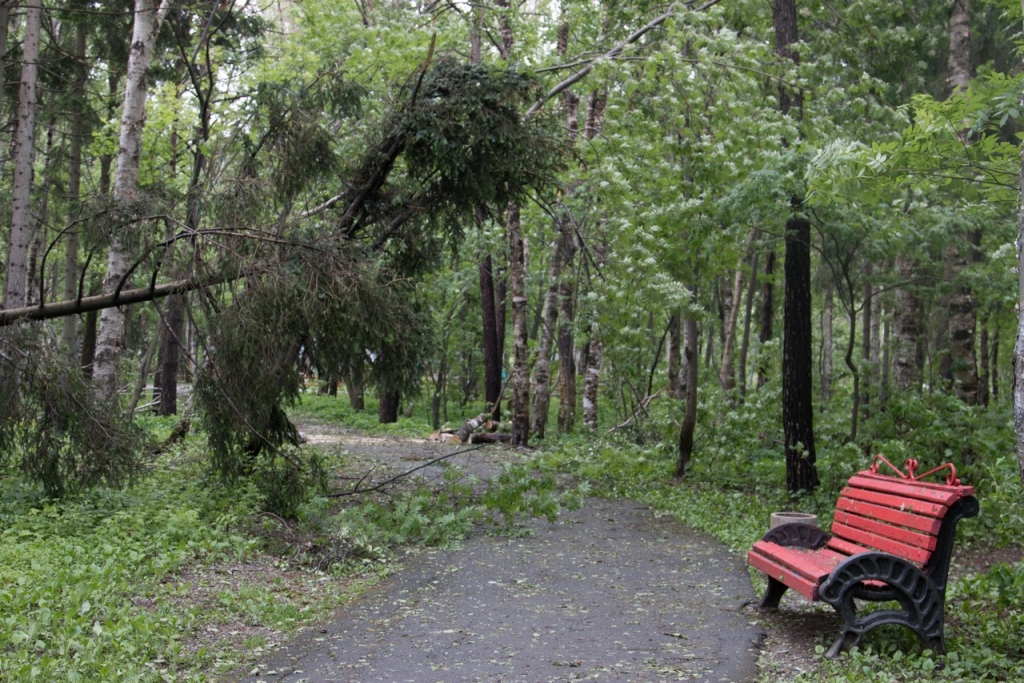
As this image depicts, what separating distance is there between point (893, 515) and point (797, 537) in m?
1.42

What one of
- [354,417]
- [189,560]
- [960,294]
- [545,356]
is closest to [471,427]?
[545,356]

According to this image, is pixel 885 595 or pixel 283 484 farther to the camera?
pixel 283 484

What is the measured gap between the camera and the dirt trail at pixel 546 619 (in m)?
5.10

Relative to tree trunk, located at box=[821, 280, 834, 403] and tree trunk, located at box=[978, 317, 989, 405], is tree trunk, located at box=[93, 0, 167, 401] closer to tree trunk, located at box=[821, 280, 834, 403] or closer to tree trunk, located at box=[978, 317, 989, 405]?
tree trunk, located at box=[978, 317, 989, 405]

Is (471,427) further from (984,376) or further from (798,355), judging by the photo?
(984,376)

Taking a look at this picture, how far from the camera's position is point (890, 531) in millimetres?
5887

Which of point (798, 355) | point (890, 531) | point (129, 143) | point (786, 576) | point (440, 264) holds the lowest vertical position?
point (786, 576)

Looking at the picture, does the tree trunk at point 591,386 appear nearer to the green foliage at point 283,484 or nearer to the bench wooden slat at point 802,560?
the green foliage at point 283,484

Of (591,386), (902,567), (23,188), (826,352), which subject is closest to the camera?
(902,567)

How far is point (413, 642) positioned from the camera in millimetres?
5637

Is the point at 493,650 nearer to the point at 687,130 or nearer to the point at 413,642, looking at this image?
the point at 413,642

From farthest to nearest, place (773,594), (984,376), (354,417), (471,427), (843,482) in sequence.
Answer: (354,417) < (984,376) < (471,427) < (843,482) < (773,594)

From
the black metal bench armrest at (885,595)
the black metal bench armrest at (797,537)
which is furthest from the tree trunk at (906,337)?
the black metal bench armrest at (885,595)

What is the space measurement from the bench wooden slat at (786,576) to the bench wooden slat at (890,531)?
25.0 inches
